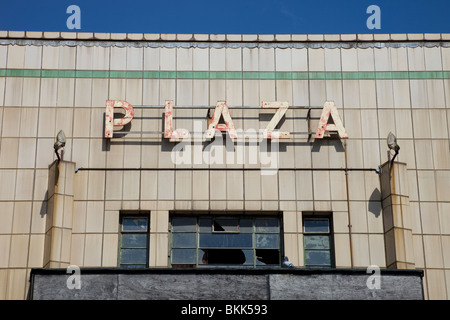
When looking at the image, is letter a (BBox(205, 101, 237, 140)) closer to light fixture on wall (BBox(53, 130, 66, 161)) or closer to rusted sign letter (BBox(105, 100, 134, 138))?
rusted sign letter (BBox(105, 100, 134, 138))

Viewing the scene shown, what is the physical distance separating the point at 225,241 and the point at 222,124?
421cm

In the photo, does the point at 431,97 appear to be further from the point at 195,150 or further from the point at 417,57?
the point at 195,150

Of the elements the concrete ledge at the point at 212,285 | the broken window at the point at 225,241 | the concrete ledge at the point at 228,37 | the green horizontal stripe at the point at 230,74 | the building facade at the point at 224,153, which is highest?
the concrete ledge at the point at 228,37

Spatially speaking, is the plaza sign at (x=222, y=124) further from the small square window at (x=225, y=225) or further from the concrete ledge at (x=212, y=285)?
the concrete ledge at (x=212, y=285)

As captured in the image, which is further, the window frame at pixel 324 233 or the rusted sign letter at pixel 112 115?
the rusted sign letter at pixel 112 115

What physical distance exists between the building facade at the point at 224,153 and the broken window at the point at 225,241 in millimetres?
50

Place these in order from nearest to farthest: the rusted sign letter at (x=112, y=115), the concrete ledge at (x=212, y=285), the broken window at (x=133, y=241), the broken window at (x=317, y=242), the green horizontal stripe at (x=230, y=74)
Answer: the concrete ledge at (x=212, y=285)
the broken window at (x=133, y=241)
the broken window at (x=317, y=242)
the rusted sign letter at (x=112, y=115)
the green horizontal stripe at (x=230, y=74)

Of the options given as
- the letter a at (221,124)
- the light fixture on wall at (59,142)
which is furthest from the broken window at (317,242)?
the light fixture on wall at (59,142)

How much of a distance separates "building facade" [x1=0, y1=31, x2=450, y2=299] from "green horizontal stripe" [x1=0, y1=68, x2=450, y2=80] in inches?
2.1

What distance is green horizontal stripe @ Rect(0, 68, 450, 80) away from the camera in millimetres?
31250

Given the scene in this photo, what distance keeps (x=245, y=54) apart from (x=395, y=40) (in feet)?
18.7

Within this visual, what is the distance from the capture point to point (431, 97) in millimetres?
31359

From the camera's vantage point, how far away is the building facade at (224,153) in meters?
29.2

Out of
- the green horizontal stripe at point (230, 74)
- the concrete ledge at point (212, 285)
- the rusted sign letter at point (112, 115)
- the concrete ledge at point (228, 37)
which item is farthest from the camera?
the concrete ledge at point (228, 37)
